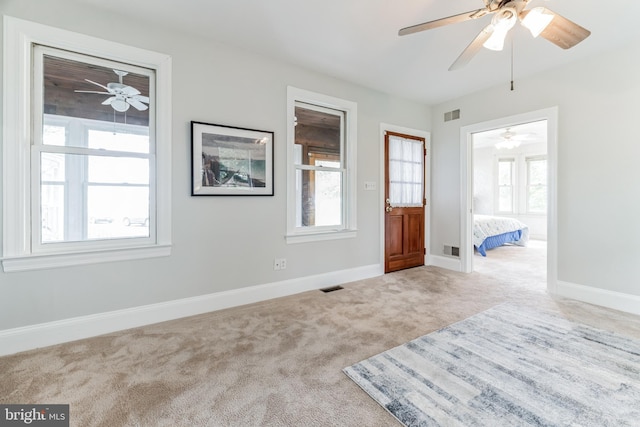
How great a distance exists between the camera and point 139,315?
2.45 meters

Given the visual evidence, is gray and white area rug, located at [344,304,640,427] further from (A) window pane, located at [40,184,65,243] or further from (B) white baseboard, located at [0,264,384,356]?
(A) window pane, located at [40,184,65,243]

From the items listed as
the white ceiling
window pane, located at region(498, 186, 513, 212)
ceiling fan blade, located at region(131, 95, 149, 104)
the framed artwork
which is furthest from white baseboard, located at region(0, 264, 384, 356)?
window pane, located at region(498, 186, 513, 212)

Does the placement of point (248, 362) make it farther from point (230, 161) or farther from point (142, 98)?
point (142, 98)

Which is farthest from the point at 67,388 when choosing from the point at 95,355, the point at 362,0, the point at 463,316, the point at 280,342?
the point at 362,0

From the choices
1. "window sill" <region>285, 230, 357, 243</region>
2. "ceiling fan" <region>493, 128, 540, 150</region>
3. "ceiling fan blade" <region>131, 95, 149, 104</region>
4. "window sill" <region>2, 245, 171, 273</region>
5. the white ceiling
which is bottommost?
"window sill" <region>2, 245, 171, 273</region>

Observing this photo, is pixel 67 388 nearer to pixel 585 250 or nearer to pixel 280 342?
pixel 280 342

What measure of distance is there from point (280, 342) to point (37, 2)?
10.2 ft

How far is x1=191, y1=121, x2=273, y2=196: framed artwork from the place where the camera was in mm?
2672

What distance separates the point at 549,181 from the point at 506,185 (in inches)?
220

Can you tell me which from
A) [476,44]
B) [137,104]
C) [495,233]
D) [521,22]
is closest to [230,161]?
[137,104]

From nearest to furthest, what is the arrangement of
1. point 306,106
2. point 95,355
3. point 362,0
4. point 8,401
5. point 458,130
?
point 8,401 < point 95,355 < point 362,0 < point 306,106 < point 458,130

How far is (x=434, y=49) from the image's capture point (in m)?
2.84

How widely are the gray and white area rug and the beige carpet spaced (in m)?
0.15

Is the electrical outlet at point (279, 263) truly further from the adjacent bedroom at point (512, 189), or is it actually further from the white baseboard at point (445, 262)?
the adjacent bedroom at point (512, 189)
